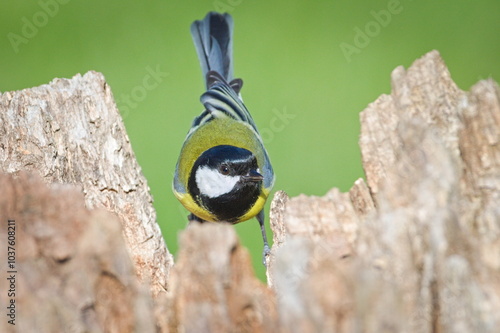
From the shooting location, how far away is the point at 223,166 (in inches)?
91.4

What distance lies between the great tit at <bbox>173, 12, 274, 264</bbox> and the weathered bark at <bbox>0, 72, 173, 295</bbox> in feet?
1.66

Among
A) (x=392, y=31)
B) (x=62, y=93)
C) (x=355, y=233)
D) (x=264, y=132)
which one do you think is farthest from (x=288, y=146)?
(x=355, y=233)

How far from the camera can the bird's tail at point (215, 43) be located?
3326 mm

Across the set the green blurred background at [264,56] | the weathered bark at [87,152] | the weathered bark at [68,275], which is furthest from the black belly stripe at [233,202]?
the weathered bark at [68,275]

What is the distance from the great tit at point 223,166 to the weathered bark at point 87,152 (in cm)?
51

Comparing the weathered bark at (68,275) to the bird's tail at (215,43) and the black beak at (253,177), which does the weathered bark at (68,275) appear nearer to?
the black beak at (253,177)

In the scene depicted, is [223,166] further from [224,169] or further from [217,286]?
[217,286]

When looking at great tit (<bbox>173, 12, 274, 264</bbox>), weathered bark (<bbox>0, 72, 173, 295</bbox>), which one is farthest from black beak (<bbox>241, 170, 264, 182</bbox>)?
weathered bark (<bbox>0, 72, 173, 295</bbox>)

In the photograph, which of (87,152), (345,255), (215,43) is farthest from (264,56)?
(345,255)

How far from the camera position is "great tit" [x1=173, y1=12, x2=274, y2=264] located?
234 centimetres

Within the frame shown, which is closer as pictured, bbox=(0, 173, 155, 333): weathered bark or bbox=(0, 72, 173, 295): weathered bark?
bbox=(0, 173, 155, 333): weathered bark

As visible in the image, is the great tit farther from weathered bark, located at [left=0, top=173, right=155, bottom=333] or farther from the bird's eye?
weathered bark, located at [left=0, top=173, right=155, bottom=333]

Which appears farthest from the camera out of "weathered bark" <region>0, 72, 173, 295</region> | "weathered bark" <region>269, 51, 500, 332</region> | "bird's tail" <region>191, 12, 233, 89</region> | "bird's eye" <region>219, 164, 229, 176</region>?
"bird's tail" <region>191, 12, 233, 89</region>

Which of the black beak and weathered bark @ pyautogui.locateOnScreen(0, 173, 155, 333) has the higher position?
the black beak
